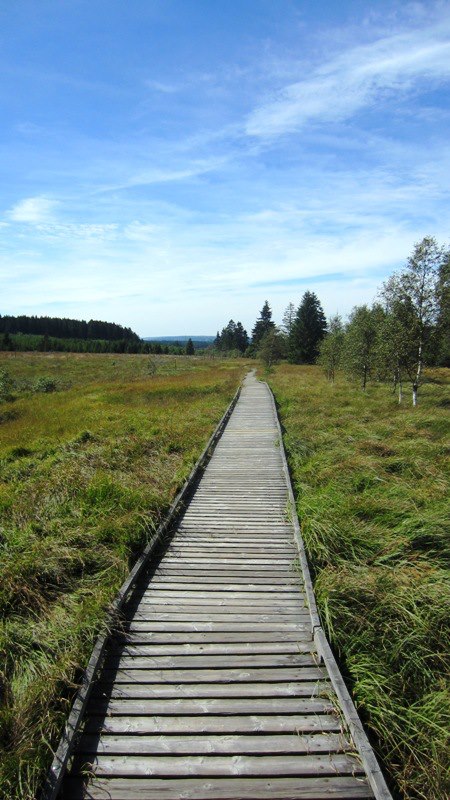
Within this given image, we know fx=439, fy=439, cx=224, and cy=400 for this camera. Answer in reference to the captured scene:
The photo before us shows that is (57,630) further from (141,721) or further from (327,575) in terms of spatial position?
(327,575)

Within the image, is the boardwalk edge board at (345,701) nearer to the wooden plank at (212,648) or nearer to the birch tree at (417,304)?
the wooden plank at (212,648)

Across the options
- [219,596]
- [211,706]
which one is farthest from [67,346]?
[211,706]

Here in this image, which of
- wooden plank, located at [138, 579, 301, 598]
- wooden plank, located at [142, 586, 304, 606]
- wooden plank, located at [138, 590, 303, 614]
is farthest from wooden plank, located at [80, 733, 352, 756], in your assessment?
wooden plank, located at [138, 579, 301, 598]

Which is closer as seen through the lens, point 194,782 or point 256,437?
point 194,782

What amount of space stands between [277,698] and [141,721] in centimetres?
121

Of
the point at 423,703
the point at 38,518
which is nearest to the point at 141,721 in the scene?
the point at 423,703

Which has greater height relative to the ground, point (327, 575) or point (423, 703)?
point (327, 575)

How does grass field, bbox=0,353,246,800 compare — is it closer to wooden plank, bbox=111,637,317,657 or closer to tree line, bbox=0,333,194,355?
wooden plank, bbox=111,637,317,657

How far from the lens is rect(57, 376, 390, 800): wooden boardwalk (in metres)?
3.27

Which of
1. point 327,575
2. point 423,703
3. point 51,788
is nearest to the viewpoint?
point 51,788

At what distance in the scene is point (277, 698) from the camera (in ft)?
13.1

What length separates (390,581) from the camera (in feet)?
18.3

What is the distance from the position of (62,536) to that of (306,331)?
58.1 metres

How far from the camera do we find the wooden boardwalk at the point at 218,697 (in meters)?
3.27
